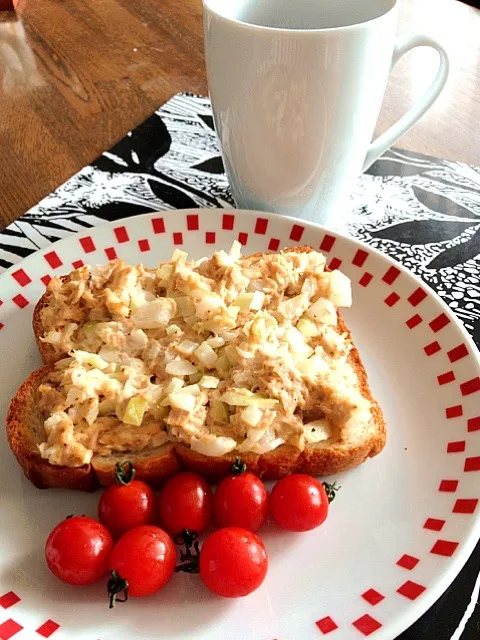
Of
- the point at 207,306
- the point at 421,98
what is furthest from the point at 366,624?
the point at 421,98

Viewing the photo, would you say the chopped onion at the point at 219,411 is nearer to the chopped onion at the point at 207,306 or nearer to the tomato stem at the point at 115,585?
the chopped onion at the point at 207,306

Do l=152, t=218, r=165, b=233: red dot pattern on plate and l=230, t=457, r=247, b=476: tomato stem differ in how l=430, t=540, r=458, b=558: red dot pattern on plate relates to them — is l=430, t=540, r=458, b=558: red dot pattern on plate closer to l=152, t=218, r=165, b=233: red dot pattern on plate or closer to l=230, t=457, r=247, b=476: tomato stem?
l=230, t=457, r=247, b=476: tomato stem

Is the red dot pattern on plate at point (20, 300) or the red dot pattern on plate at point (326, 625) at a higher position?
the red dot pattern on plate at point (20, 300)

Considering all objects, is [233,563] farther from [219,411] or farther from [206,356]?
[206,356]

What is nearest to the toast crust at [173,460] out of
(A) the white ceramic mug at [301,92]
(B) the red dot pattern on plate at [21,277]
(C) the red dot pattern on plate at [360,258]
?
(B) the red dot pattern on plate at [21,277]

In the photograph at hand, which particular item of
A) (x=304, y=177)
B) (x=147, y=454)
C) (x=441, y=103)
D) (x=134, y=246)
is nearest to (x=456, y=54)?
(x=441, y=103)

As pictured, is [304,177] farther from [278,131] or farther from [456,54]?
[456,54]

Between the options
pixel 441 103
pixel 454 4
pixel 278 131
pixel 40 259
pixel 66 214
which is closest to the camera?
pixel 278 131
